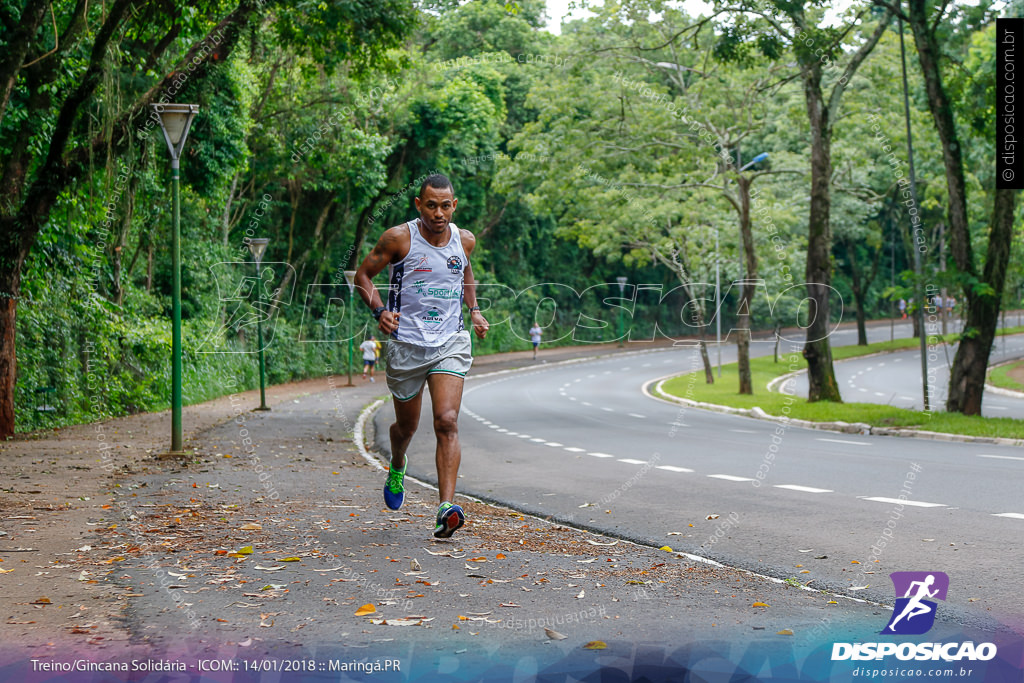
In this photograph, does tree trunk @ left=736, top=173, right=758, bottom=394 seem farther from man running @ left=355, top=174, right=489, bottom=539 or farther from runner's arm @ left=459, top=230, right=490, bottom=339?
man running @ left=355, top=174, right=489, bottom=539

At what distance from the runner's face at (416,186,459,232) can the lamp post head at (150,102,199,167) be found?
736 cm

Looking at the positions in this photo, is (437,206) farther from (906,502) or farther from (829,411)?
(829,411)


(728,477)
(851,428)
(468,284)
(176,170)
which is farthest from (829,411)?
(468,284)

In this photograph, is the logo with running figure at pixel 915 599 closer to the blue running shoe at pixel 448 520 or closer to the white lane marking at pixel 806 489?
the blue running shoe at pixel 448 520

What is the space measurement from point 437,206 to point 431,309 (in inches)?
24.9

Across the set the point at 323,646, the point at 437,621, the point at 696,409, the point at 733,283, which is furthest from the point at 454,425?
the point at 733,283

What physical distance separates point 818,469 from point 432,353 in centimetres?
666

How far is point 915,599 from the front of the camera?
Answer: 18.9 feet

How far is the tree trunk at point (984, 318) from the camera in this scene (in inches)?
762

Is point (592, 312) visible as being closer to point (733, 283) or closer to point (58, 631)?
point (733, 283)

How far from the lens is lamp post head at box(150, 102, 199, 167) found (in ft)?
44.0

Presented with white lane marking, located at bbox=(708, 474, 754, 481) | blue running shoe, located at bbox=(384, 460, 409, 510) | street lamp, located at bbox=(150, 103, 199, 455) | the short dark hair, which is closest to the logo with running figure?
blue running shoe, located at bbox=(384, 460, 409, 510)

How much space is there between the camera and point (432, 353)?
23.1 ft

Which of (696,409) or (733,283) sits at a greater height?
(733,283)
